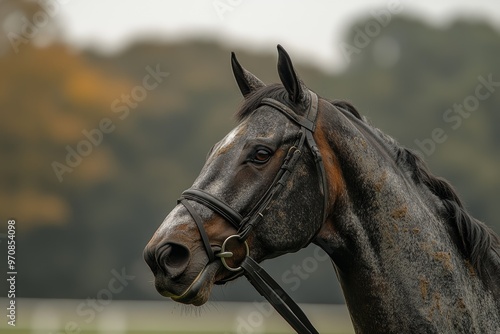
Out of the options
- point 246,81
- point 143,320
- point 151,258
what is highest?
point 246,81

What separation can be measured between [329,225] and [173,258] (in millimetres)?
856

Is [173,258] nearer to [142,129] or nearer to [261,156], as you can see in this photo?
[261,156]

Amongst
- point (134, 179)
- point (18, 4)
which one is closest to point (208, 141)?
point (134, 179)

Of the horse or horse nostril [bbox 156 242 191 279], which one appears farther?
the horse

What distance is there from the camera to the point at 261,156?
159 inches

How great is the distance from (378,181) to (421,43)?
46735 mm

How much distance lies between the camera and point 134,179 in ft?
124

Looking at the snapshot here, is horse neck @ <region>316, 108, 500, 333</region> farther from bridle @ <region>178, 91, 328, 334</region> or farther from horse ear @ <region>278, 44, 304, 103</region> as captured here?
horse ear @ <region>278, 44, 304, 103</region>

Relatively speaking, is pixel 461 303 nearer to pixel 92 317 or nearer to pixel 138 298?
pixel 92 317

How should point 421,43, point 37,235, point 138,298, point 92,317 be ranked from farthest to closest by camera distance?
point 421,43, point 138,298, point 37,235, point 92,317

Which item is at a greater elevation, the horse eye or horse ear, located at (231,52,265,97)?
A: horse ear, located at (231,52,265,97)

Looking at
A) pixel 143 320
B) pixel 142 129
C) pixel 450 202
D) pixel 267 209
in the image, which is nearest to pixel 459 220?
pixel 450 202

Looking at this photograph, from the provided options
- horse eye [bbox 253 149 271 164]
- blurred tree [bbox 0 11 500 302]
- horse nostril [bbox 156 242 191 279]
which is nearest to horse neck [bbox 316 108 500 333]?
horse eye [bbox 253 149 271 164]

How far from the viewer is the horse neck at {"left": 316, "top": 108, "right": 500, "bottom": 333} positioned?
4012 millimetres
